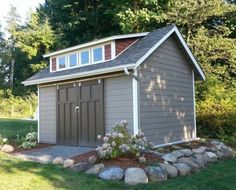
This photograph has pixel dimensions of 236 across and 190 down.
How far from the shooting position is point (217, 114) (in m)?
15.6

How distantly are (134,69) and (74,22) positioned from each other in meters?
17.5

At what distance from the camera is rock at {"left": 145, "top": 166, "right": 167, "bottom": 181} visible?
26.5 ft

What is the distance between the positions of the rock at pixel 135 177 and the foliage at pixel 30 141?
608cm

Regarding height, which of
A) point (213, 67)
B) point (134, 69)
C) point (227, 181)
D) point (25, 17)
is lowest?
point (227, 181)

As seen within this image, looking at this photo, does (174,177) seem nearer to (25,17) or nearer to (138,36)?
(138,36)

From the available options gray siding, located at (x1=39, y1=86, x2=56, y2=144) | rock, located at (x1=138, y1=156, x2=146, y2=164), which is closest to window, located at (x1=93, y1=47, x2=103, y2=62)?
gray siding, located at (x1=39, y1=86, x2=56, y2=144)

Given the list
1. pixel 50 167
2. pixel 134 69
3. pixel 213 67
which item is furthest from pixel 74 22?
pixel 50 167

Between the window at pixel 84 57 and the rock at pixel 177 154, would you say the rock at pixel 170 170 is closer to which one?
the rock at pixel 177 154

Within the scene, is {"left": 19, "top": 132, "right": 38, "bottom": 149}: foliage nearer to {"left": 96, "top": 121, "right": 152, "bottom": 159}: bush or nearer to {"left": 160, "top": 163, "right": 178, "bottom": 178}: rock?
{"left": 96, "top": 121, "right": 152, "bottom": 159}: bush

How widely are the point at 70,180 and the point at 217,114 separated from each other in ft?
32.1

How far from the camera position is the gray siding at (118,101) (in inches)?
434

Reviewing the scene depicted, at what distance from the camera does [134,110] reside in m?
10.8

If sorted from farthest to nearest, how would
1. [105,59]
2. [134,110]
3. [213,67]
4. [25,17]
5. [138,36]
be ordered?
[25,17] < [213,67] < [138,36] < [105,59] < [134,110]

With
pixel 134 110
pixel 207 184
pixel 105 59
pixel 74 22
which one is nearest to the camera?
pixel 207 184
